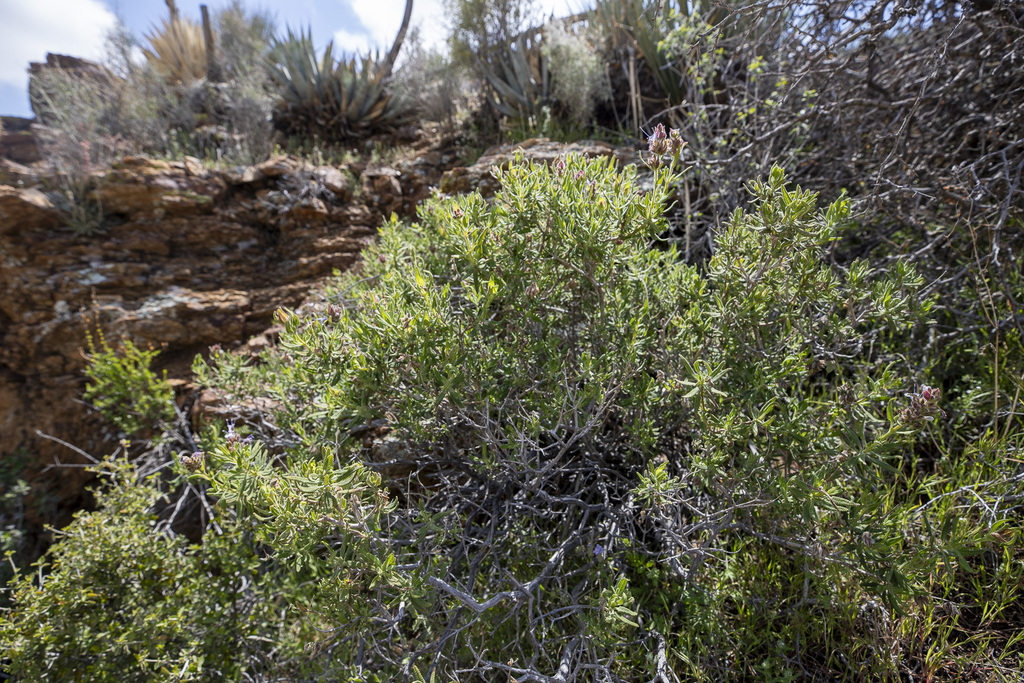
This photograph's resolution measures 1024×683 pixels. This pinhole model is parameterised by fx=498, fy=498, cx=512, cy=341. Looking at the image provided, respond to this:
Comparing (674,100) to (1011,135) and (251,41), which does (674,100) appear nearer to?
(1011,135)

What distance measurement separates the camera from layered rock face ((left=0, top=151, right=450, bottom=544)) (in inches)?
145

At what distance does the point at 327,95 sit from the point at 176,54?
3.53 meters

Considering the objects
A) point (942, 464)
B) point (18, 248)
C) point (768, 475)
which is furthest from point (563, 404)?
point (18, 248)

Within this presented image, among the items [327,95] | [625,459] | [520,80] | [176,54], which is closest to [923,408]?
[625,459]

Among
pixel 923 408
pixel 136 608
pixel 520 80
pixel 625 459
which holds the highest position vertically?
pixel 520 80

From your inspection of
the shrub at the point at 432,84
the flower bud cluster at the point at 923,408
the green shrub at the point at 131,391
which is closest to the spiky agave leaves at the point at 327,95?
the shrub at the point at 432,84

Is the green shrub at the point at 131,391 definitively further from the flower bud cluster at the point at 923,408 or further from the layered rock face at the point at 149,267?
the flower bud cluster at the point at 923,408

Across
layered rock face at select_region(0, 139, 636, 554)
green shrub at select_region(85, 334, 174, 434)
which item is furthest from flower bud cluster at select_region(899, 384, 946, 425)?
green shrub at select_region(85, 334, 174, 434)

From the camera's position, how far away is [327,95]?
5867mm

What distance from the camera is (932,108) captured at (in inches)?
119

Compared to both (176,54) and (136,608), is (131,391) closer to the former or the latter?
(136,608)

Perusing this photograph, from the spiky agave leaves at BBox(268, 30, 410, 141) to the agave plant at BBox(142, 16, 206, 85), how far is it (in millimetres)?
2381

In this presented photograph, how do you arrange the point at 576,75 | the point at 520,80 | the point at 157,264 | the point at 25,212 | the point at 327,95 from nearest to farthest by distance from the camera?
the point at 25,212
the point at 157,264
the point at 576,75
the point at 520,80
the point at 327,95

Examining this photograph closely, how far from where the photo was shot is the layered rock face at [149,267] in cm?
368
